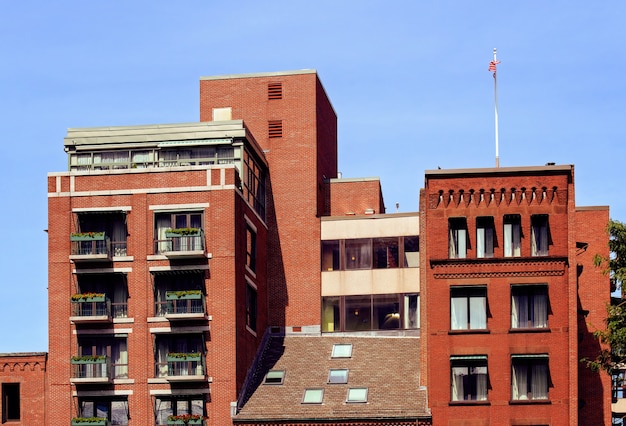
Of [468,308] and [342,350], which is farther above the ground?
[468,308]

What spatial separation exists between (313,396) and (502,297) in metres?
12.9

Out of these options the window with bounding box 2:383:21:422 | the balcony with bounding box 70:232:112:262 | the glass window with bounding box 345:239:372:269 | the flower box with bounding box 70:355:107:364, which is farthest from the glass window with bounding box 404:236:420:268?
the window with bounding box 2:383:21:422

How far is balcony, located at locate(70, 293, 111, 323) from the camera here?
92562 millimetres

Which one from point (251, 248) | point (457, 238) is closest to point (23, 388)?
point (251, 248)

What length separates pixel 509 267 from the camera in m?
90.2

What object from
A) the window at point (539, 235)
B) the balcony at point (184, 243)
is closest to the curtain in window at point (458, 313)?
the window at point (539, 235)

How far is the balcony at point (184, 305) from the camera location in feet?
300

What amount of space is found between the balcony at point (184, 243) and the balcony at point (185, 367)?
5.97 m

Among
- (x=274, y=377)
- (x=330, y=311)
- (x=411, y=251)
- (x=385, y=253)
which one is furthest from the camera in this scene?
(x=330, y=311)

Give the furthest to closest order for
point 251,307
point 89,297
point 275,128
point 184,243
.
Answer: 1. point 275,128
2. point 251,307
3. point 89,297
4. point 184,243

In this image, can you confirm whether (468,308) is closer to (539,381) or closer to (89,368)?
(539,381)

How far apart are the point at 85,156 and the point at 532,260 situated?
29501 millimetres

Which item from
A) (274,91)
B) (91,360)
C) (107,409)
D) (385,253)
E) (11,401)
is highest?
(274,91)

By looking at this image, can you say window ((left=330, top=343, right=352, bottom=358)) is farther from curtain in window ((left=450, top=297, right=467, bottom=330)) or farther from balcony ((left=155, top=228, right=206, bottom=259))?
balcony ((left=155, top=228, right=206, bottom=259))
